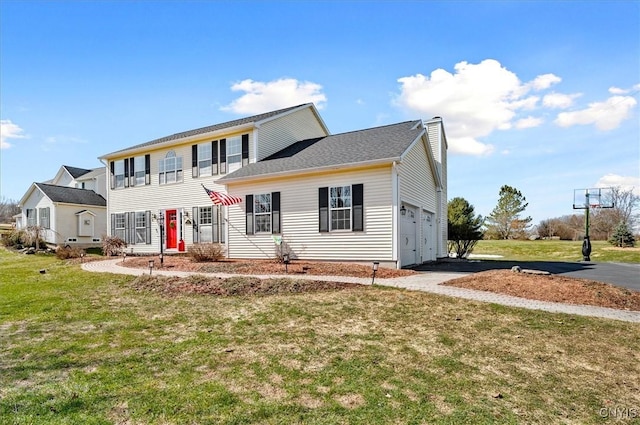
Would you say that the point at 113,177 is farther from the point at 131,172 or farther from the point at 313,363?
the point at 313,363

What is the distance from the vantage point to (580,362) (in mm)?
4465

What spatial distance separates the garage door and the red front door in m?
12.0

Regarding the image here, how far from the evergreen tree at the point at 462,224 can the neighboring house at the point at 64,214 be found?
24.0 metres

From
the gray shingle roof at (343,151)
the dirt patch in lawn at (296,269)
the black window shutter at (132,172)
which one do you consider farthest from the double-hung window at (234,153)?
the black window shutter at (132,172)

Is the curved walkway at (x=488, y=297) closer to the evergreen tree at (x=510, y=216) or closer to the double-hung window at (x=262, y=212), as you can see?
the double-hung window at (x=262, y=212)

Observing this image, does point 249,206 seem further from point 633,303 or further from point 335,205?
point 633,303

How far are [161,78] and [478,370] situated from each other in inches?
516

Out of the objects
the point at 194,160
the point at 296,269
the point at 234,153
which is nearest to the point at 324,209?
the point at 296,269

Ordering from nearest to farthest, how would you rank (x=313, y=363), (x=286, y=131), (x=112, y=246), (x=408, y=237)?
(x=313, y=363) < (x=408, y=237) < (x=286, y=131) < (x=112, y=246)

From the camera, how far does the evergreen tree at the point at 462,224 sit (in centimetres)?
2125

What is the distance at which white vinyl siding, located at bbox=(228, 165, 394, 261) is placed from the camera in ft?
41.1

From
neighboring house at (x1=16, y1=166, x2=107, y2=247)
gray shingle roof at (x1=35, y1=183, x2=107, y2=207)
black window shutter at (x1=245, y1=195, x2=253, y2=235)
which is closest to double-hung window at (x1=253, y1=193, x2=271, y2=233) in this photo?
black window shutter at (x1=245, y1=195, x2=253, y2=235)

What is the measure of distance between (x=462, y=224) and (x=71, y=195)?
87.0 feet

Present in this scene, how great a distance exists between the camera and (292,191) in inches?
564
